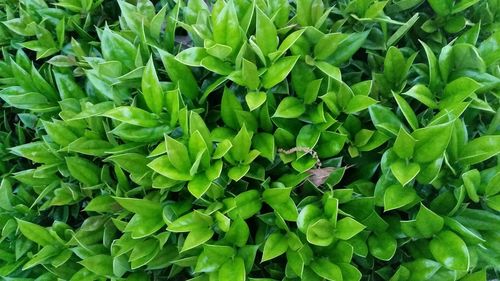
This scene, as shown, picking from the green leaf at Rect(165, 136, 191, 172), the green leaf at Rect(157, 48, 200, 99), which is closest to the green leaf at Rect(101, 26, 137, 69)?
the green leaf at Rect(157, 48, 200, 99)

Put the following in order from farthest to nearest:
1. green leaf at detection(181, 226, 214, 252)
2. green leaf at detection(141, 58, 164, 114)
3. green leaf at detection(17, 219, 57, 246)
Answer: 1. green leaf at detection(17, 219, 57, 246)
2. green leaf at detection(141, 58, 164, 114)
3. green leaf at detection(181, 226, 214, 252)

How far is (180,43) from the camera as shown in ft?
5.98

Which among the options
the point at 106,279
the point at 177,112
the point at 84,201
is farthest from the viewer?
the point at 84,201

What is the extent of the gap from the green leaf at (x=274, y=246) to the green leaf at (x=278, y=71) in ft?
1.47

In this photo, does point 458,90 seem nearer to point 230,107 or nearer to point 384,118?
point 384,118

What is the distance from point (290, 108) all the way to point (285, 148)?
13 centimetres

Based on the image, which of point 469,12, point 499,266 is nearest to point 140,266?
point 499,266

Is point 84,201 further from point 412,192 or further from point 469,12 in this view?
point 469,12

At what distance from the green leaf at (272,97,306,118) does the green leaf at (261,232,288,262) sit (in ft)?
1.17

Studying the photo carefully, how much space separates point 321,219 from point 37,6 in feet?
4.67

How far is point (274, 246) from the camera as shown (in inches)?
60.6

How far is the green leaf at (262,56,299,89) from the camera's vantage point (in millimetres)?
1549

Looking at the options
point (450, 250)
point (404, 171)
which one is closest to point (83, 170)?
point (404, 171)

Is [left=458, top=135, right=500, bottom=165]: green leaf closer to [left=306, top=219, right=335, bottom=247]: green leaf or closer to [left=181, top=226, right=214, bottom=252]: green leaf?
[left=306, top=219, right=335, bottom=247]: green leaf
